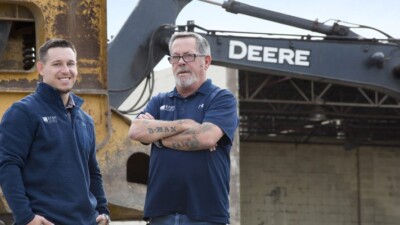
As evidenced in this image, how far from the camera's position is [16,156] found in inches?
221

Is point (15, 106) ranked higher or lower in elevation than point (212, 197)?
higher

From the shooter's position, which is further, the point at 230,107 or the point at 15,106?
the point at 230,107

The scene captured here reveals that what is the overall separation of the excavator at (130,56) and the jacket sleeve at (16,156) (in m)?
3.40

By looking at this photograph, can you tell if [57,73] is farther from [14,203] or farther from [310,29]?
[310,29]

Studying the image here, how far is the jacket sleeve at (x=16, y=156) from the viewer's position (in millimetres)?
5496

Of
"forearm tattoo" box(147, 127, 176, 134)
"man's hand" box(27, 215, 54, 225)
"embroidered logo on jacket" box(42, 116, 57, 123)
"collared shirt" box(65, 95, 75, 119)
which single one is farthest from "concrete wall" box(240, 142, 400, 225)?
"man's hand" box(27, 215, 54, 225)

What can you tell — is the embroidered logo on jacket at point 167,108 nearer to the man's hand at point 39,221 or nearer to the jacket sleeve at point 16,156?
the jacket sleeve at point 16,156

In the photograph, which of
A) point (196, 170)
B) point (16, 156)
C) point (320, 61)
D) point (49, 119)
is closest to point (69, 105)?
point (49, 119)

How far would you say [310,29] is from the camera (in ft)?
61.8

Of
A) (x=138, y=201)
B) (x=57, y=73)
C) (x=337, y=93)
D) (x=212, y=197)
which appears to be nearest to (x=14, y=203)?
(x=57, y=73)

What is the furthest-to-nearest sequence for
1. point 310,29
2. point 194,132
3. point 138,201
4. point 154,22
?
1. point 310,29
2. point 154,22
3. point 138,201
4. point 194,132

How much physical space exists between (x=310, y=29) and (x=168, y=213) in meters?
13.1

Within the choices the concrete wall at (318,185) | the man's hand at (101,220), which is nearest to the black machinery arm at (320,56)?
the man's hand at (101,220)

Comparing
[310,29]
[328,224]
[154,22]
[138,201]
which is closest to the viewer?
[138,201]
